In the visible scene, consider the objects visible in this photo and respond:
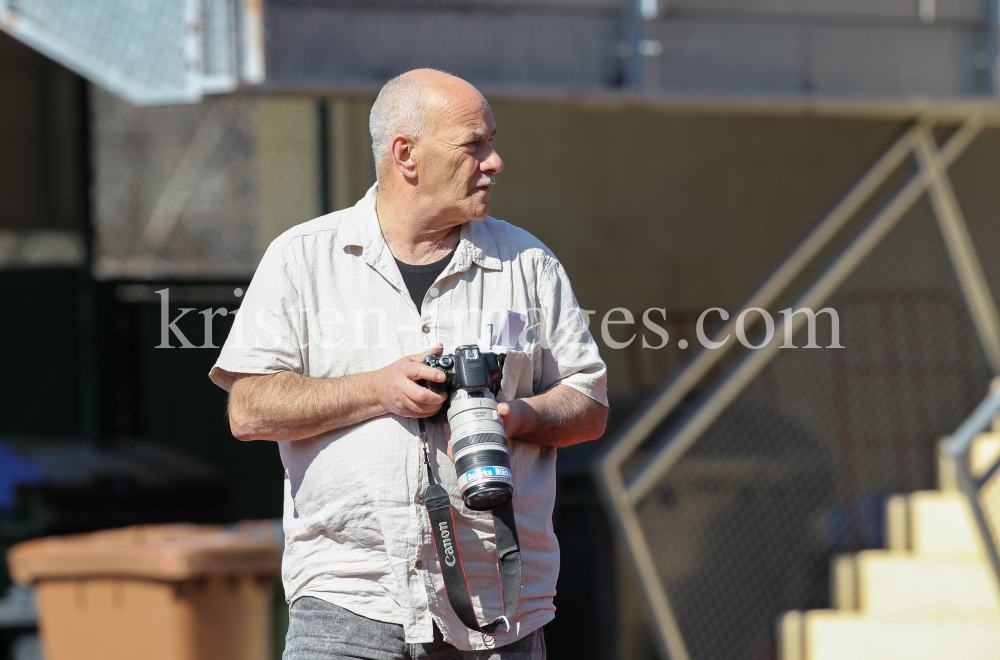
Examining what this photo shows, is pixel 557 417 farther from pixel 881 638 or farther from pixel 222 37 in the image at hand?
pixel 881 638

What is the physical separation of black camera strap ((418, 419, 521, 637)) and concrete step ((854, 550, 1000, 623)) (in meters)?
4.64

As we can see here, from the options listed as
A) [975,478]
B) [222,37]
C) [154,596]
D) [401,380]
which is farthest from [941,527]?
[401,380]

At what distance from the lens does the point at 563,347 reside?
9.08 feet

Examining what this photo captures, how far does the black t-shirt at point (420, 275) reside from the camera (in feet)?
8.83

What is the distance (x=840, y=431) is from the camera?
6832 millimetres

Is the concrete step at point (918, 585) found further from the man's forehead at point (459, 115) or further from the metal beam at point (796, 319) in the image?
the man's forehead at point (459, 115)

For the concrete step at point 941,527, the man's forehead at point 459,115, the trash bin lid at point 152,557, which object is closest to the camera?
the man's forehead at point 459,115

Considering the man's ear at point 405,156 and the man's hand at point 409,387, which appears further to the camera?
the man's ear at point 405,156

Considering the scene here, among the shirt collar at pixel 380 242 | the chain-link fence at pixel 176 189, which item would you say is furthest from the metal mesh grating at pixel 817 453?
the chain-link fence at pixel 176 189

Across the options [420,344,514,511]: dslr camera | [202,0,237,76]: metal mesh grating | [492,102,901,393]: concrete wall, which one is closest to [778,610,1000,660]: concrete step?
[492,102,901,393]: concrete wall

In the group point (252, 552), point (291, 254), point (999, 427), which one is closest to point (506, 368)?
point (291, 254)

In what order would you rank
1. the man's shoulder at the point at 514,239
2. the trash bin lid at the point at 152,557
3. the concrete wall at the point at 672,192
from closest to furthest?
the man's shoulder at the point at 514,239 < the trash bin lid at the point at 152,557 < the concrete wall at the point at 672,192

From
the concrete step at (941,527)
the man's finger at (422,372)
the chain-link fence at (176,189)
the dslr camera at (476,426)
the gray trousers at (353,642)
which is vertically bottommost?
the concrete step at (941,527)

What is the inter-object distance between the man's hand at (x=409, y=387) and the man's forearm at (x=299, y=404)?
3cm
